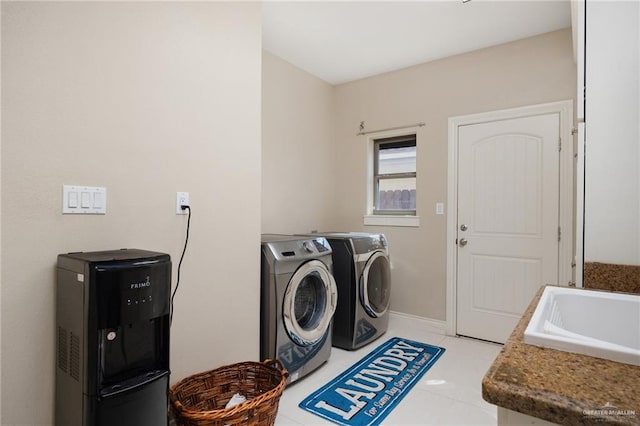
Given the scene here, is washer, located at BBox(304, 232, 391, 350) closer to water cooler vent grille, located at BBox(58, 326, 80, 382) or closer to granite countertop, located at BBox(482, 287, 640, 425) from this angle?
water cooler vent grille, located at BBox(58, 326, 80, 382)

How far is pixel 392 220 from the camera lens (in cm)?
357

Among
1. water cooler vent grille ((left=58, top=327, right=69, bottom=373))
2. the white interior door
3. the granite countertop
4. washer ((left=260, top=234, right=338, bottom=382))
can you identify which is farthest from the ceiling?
the granite countertop

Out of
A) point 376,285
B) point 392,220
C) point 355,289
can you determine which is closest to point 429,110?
point 392,220

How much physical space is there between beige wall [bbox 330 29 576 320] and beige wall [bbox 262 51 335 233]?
0.20 metres

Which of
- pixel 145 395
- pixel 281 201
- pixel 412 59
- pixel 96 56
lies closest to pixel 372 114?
pixel 412 59

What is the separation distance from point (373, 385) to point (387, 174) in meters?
2.20

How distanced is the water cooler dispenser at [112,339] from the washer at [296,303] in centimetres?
84

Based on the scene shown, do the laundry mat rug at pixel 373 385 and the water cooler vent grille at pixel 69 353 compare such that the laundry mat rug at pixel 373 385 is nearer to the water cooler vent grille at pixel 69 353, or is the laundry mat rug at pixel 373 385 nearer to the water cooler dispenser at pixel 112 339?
the water cooler dispenser at pixel 112 339

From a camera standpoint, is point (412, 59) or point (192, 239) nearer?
point (192, 239)

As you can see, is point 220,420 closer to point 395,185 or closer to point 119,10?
point 119,10

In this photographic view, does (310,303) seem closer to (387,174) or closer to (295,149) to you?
(295,149)

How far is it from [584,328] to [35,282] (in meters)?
1.90

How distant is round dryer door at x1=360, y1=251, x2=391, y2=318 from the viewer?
287cm

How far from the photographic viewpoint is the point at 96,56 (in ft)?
4.68
